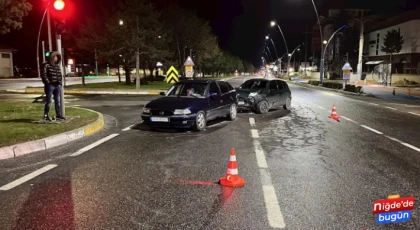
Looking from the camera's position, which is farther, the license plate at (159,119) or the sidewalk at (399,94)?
the sidewalk at (399,94)

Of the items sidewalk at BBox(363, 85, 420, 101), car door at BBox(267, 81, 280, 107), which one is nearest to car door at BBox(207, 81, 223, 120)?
car door at BBox(267, 81, 280, 107)

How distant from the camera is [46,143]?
8281mm

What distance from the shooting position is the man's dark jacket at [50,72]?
10633 millimetres

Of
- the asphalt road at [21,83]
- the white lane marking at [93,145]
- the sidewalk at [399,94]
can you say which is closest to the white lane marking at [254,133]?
the white lane marking at [93,145]

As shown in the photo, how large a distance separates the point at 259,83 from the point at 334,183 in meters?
10.5

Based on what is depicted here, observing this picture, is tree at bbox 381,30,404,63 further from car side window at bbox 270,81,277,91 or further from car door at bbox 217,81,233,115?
car door at bbox 217,81,233,115

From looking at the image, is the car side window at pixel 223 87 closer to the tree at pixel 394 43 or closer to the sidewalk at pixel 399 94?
the sidewalk at pixel 399 94

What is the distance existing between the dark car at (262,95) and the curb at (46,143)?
6572 mm

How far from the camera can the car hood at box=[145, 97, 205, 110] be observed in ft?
33.5

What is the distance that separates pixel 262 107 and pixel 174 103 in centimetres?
545

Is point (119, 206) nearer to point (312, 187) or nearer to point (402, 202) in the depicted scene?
point (312, 187)

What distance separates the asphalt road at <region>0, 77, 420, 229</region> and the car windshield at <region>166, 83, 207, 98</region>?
1.74 meters

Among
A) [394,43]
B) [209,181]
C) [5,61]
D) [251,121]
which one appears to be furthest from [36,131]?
[5,61]

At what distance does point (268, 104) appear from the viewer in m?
15.1
